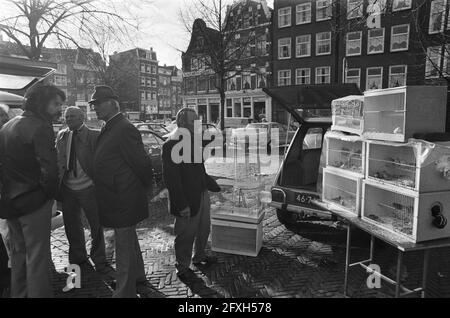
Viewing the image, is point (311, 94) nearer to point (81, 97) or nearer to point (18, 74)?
point (18, 74)

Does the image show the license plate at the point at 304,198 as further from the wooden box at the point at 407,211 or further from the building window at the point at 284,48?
the building window at the point at 284,48

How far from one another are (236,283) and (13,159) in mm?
2526

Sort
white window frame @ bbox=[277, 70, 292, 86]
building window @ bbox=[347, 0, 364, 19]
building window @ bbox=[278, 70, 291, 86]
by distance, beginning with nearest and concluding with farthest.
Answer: building window @ bbox=[347, 0, 364, 19] < white window frame @ bbox=[277, 70, 292, 86] < building window @ bbox=[278, 70, 291, 86]

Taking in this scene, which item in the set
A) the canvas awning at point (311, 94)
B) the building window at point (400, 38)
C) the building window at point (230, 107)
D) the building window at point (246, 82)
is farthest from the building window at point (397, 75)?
the canvas awning at point (311, 94)

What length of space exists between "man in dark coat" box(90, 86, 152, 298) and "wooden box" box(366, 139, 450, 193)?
7.31ft

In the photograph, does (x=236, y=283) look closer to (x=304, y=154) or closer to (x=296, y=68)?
(x=304, y=154)

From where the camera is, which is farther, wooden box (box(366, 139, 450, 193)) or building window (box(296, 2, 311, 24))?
building window (box(296, 2, 311, 24))

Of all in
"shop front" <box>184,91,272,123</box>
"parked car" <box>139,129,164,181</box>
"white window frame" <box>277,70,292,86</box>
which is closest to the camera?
"parked car" <box>139,129,164,181</box>

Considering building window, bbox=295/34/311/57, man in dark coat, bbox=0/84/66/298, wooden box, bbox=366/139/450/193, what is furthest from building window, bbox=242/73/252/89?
man in dark coat, bbox=0/84/66/298

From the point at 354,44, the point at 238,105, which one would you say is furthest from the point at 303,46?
the point at 238,105

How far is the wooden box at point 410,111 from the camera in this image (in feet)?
9.28

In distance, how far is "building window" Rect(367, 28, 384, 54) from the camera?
86.7 ft

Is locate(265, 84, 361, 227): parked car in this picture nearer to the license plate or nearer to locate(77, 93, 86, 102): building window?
the license plate

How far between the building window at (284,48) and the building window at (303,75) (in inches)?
74.8
